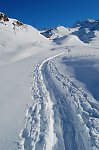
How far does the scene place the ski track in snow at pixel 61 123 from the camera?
27.6 feet

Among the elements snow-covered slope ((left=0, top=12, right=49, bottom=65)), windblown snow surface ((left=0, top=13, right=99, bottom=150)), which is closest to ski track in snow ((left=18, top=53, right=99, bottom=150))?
windblown snow surface ((left=0, top=13, right=99, bottom=150))

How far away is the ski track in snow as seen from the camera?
840cm

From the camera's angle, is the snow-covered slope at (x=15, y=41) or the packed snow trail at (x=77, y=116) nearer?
the packed snow trail at (x=77, y=116)

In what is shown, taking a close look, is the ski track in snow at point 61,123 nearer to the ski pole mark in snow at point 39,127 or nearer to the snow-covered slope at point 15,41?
the ski pole mark in snow at point 39,127

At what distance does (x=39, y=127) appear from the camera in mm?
9727

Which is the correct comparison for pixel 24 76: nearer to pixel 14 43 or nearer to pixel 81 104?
pixel 81 104

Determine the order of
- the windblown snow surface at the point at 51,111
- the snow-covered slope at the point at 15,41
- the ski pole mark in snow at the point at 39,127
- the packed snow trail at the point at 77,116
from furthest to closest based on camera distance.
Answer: the snow-covered slope at the point at 15,41 → the windblown snow surface at the point at 51,111 → the ski pole mark in snow at the point at 39,127 → the packed snow trail at the point at 77,116

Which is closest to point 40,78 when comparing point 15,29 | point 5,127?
point 5,127

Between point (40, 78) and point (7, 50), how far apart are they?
24.5 meters

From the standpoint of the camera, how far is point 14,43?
47.8m

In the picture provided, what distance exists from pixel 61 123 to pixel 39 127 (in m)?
0.76

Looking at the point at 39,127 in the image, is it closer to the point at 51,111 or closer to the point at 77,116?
the point at 77,116

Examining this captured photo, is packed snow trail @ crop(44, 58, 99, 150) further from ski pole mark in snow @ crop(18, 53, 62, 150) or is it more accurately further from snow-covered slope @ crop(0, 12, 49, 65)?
snow-covered slope @ crop(0, 12, 49, 65)

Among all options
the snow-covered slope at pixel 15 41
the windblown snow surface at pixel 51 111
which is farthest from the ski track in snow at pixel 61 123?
the snow-covered slope at pixel 15 41
